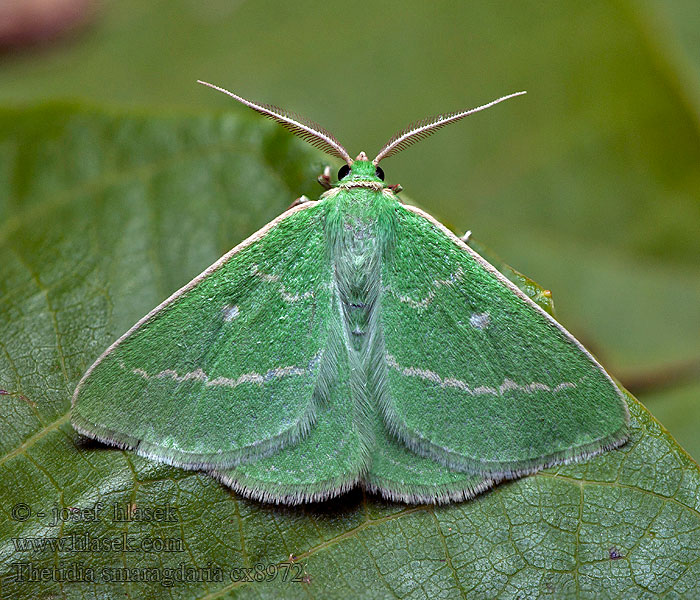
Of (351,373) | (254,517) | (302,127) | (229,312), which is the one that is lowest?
(254,517)

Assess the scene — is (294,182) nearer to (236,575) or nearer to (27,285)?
(27,285)

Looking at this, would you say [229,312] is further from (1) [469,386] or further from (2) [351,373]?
(1) [469,386]

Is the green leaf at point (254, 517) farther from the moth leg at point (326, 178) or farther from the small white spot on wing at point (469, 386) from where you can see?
the small white spot on wing at point (469, 386)

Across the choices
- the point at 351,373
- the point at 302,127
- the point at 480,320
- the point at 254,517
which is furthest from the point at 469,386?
the point at 302,127

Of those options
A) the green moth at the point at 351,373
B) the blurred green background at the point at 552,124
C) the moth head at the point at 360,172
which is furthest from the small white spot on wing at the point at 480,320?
the blurred green background at the point at 552,124

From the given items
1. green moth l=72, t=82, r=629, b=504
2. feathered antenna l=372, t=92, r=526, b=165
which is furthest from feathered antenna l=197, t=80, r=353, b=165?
feathered antenna l=372, t=92, r=526, b=165
